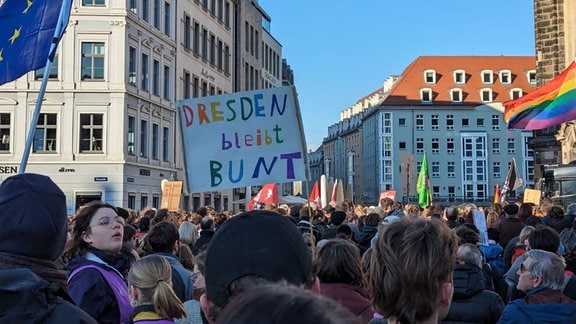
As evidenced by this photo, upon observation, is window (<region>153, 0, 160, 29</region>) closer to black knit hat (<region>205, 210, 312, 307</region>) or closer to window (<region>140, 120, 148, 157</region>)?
window (<region>140, 120, 148, 157</region>)

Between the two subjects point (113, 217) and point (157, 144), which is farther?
point (157, 144)

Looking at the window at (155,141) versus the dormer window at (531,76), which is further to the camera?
the dormer window at (531,76)

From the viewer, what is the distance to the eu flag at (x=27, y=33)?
9.13m

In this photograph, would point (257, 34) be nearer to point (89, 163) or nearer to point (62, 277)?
point (89, 163)

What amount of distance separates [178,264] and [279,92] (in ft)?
6.02

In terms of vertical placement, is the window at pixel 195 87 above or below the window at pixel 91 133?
above

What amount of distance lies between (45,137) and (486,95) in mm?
72314

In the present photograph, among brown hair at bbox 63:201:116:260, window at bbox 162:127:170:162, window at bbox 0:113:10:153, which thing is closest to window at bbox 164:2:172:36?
window at bbox 162:127:170:162

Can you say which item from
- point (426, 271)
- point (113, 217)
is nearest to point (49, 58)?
point (113, 217)

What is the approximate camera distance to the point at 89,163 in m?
34.8

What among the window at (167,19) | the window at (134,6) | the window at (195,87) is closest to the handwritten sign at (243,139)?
the window at (134,6)

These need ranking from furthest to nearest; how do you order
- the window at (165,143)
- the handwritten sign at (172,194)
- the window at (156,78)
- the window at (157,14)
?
the window at (165,143)
the window at (157,14)
the window at (156,78)
the handwritten sign at (172,194)

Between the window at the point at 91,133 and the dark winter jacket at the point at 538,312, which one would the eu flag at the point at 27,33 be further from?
the window at the point at 91,133

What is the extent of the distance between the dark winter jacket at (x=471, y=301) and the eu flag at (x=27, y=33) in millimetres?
6154
